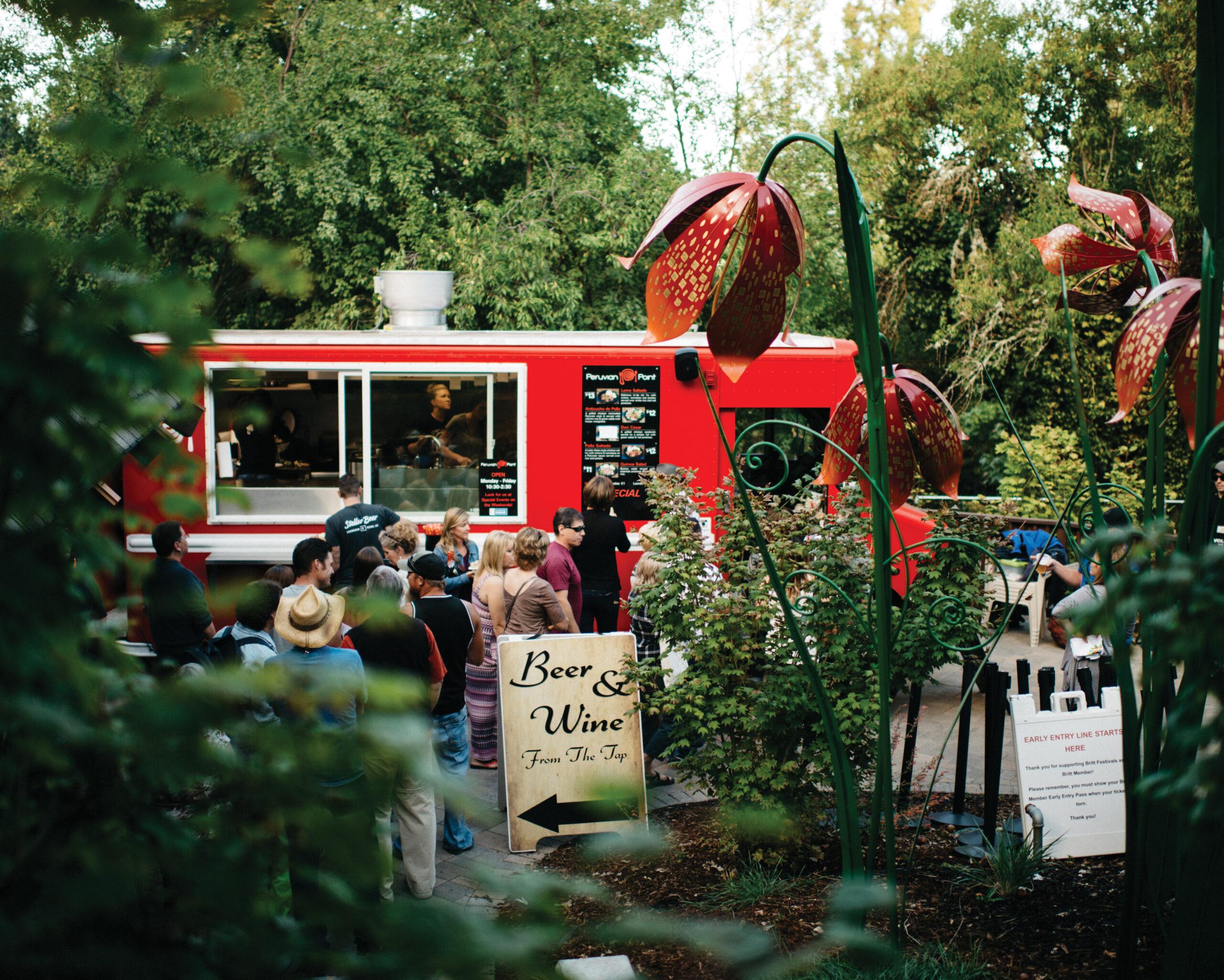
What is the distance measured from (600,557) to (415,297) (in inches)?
157

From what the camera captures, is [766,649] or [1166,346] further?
[766,649]

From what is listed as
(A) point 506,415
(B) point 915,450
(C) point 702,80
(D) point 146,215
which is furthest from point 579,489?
(C) point 702,80

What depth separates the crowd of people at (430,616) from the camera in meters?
4.59

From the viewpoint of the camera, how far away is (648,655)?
21.5ft

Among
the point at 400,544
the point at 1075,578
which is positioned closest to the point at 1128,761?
the point at 400,544

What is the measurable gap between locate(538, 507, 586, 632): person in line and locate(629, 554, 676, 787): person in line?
0.52 m

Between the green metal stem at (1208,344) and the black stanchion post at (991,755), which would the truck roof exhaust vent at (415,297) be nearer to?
the black stanchion post at (991,755)

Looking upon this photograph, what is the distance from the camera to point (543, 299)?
579 inches

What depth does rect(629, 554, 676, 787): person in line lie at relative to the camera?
5.89 metres

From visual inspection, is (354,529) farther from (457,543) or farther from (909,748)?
(909,748)

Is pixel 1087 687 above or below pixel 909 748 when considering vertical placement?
above

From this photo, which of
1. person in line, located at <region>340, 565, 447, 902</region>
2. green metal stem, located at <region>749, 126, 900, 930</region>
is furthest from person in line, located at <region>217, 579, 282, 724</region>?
green metal stem, located at <region>749, 126, 900, 930</region>

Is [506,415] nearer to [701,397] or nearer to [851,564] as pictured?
[701,397]

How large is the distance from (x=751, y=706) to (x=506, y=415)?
5440mm
